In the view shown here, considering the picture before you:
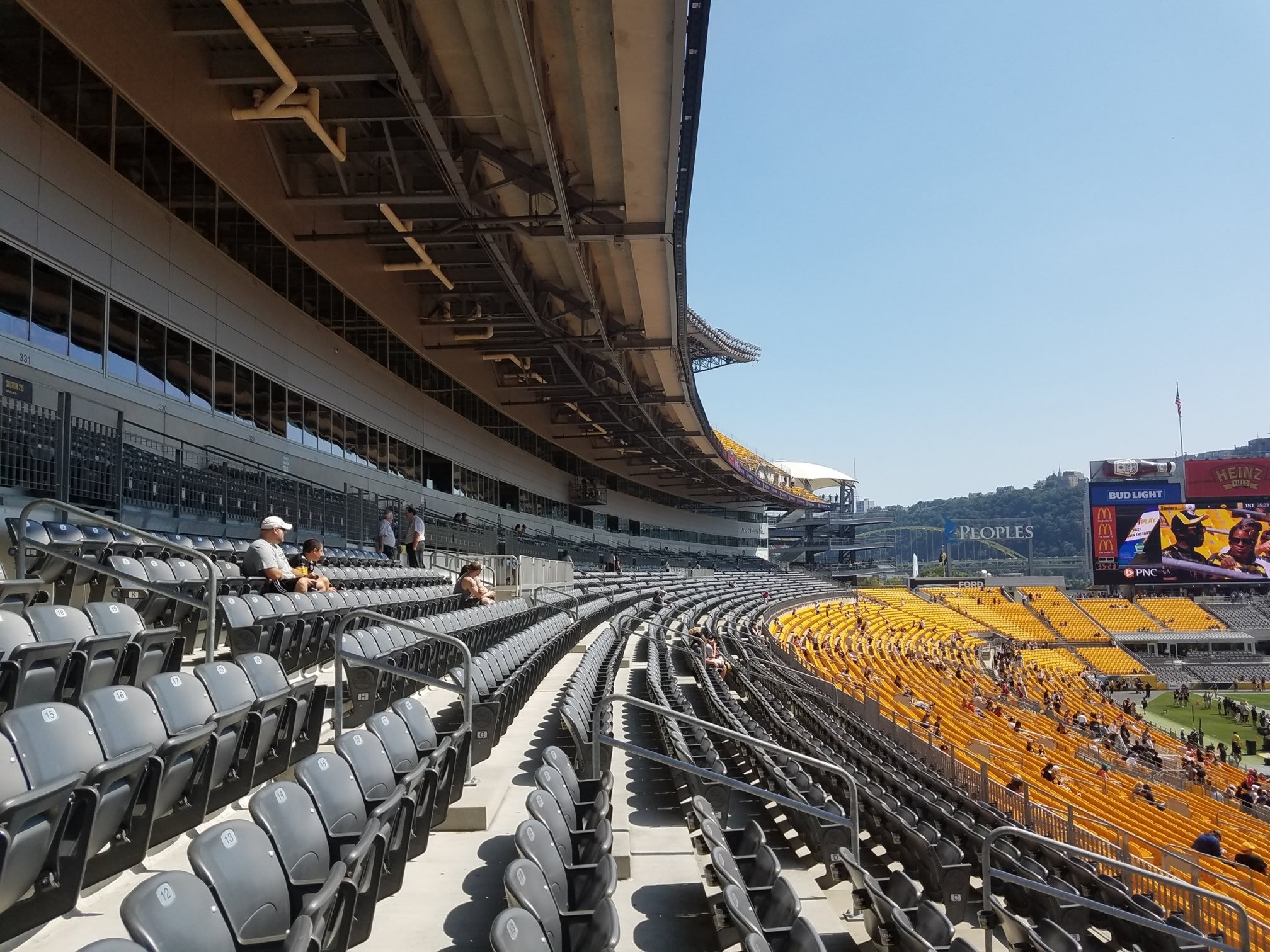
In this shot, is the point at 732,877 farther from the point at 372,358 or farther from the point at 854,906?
the point at 372,358

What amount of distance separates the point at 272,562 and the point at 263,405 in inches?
320

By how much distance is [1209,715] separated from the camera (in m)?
34.9

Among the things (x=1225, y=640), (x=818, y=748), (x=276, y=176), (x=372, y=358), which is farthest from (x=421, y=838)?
(x=1225, y=640)

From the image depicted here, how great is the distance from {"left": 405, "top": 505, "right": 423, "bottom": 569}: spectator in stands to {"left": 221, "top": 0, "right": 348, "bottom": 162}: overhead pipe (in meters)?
5.26

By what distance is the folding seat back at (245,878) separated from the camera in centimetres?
246

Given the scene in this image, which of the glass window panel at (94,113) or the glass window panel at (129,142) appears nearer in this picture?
the glass window panel at (94,113)

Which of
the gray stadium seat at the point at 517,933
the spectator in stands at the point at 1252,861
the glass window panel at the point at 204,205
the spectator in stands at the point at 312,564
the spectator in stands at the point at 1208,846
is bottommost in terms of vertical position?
the spectator in stands at the point at 1252,861

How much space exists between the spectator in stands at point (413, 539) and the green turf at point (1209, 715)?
86.2 feet

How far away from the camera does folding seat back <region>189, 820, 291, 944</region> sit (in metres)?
2.46

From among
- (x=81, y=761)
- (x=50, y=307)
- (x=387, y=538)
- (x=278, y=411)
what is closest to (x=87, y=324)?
(x=50, y=307)

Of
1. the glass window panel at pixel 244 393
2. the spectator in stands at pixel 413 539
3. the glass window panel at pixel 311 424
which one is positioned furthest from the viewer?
the glass window panel at pixel 311 424

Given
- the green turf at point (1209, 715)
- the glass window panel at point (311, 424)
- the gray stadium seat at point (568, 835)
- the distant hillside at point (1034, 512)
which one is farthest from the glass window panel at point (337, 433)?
the distant hillside at point (1034, 512)

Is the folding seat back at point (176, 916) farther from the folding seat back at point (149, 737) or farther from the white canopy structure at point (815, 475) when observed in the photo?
the white canopy structure at point (815, 475)

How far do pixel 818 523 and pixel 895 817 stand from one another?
209 feet
